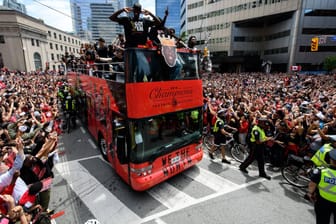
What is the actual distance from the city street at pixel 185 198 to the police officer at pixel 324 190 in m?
1.02

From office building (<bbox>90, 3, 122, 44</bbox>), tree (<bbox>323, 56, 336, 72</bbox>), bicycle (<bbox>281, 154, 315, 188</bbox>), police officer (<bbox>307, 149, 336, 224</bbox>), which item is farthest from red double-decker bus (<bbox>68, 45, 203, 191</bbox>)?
tree (<bbox>323, 56, 336, 72</bbox>)

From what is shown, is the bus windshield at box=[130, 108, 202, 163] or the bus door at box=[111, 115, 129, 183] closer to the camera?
the bus door at box=[111, 115, 129, 183]

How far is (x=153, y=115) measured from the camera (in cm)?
457

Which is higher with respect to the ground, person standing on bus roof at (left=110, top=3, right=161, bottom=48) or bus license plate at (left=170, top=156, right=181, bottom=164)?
person standing on bus roof at (left=110, top=3, right=161, bottom=48)

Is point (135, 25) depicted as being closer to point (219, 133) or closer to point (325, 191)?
point (219, 133)

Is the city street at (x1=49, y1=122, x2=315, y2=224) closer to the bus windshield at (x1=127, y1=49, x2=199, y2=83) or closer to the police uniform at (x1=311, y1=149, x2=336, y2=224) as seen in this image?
the police uniform at (x1=311, y1=149, x2=336, y2=224)

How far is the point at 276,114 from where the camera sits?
282 inches

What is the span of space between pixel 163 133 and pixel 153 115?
0.79m

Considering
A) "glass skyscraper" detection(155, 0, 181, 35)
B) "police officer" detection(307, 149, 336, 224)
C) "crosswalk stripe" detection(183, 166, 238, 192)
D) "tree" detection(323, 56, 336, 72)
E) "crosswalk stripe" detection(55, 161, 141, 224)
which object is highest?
"glass skyscraper" detection(155, 0, 181, 35)

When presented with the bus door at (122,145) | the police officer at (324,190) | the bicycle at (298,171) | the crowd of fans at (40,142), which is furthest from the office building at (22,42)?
the police officer at (324,190)

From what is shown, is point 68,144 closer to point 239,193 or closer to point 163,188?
point 163,188

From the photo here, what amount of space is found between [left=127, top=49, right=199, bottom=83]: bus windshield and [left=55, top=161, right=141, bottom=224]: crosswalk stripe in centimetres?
326

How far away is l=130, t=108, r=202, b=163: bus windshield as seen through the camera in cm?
444

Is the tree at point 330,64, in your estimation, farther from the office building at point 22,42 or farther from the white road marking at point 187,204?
the office building at point 22,42
